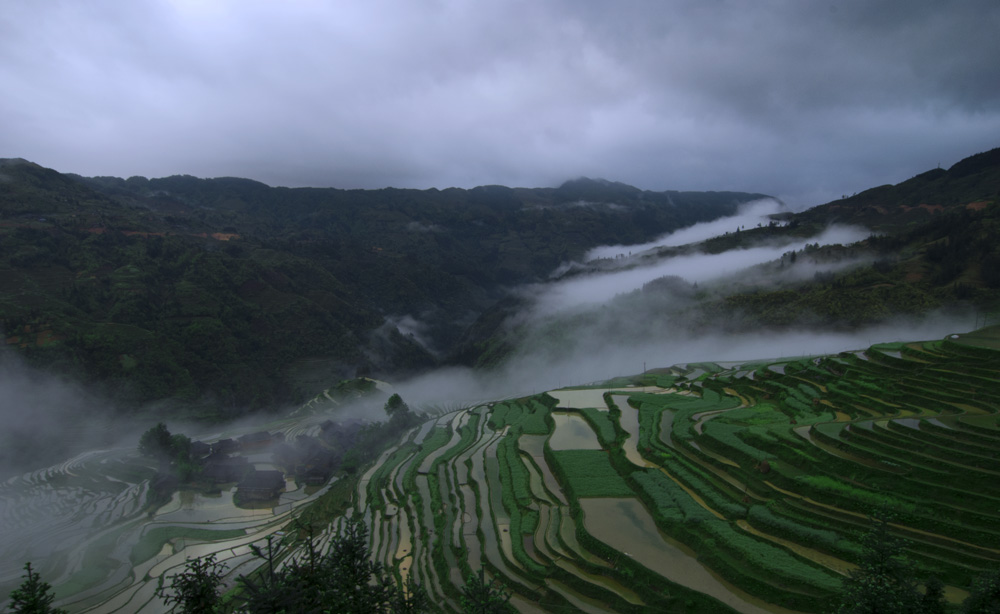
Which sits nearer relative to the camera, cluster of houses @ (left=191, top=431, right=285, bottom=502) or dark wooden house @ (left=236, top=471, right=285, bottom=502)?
dark wooden house @ (left=236, top=471, right=285, bottom=502)

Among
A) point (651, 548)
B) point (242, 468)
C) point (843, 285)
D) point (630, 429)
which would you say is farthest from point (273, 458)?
point (843, 285)

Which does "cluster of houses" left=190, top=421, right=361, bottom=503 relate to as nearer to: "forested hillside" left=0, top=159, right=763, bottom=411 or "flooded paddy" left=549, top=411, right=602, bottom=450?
"flooded paddy" left=549, top=411, right=602, bottom=450

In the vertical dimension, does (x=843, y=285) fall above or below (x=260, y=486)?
above

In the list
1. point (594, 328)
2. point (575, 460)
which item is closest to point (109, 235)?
point (594, 328)

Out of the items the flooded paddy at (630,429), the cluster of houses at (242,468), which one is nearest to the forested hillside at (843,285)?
the flooded paddy at (630,429)

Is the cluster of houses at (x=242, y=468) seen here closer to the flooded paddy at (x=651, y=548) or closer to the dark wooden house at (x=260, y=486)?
the dark wooden house at (x=260, y=486)

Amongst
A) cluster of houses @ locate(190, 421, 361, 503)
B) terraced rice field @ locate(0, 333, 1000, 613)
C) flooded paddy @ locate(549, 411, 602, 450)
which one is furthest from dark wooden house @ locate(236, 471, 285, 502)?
flooded paddy @ locate(549, 411, 602, 450)

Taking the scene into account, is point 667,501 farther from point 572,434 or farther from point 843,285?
point 843,285

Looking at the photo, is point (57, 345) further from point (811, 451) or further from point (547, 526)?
point (811, 451)
